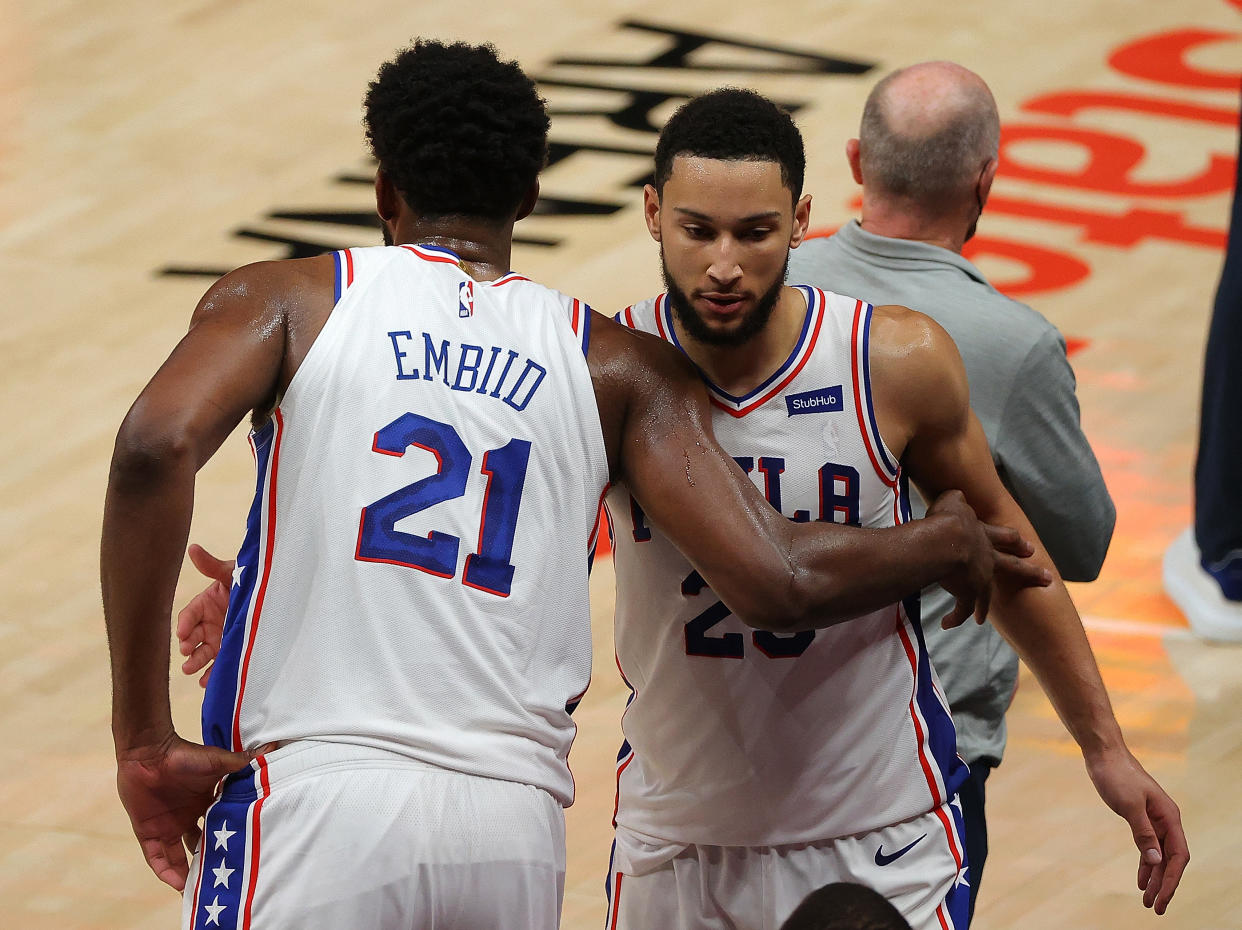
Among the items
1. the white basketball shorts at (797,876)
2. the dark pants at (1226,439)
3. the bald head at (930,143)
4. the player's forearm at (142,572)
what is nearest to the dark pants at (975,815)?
the white basketball shorts at (797,876)

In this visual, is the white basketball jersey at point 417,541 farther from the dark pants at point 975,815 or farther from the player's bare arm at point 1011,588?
the dark pants at point 975,815

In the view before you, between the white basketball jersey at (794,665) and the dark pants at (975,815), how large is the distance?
32 cm

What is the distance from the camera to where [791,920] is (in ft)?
7.34

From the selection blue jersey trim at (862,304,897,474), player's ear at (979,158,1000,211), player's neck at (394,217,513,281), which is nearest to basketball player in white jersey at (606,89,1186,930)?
blue jersey trim at (862,304,897,474)

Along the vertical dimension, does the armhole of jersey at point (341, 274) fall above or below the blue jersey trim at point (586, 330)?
above

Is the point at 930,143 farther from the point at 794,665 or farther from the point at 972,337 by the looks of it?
the point at 794,665

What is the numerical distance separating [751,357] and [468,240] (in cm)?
45

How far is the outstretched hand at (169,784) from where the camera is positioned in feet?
8.63

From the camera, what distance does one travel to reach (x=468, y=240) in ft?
9.39

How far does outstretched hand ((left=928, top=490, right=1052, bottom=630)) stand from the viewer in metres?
2.89

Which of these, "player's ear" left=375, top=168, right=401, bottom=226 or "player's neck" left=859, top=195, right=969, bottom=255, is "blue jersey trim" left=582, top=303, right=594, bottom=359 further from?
"player's neck" left=859, top=195, right=969, bottom=255

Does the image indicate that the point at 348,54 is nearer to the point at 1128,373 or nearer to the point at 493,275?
the point at 1128,373

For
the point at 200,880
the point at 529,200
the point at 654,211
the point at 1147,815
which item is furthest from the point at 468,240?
the point at 1147,815

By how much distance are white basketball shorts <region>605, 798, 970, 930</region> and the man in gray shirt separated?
0.35m
